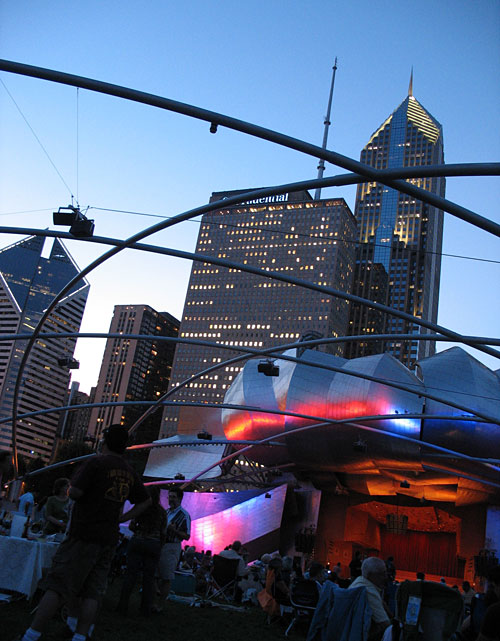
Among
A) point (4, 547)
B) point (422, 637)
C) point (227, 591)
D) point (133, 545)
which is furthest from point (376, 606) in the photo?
point (227, 591)

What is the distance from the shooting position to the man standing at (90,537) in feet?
15.8

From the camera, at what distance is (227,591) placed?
13.4m

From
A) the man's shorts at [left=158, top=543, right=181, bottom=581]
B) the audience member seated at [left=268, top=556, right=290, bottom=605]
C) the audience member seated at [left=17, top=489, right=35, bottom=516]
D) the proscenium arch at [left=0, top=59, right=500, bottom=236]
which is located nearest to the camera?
the proscenium arch at [left=0, top=59, right=500, bottom=236]

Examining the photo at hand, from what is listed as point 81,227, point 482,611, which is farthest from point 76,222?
point 482,611

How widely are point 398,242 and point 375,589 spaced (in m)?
168

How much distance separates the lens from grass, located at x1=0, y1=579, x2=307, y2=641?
21.1ft

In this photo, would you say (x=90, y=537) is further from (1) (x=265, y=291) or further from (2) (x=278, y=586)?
(1) (x=265, y=291)

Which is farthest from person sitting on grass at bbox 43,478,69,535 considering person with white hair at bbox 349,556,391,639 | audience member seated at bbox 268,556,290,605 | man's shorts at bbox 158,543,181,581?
person with white hair at bbox 349,556,391,639

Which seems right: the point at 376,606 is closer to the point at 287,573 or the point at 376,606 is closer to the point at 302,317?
the point at 287,573

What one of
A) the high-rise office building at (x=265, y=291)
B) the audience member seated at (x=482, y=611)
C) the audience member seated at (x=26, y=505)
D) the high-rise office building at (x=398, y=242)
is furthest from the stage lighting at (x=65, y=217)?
the high-rise office building at (x=398, y=242)

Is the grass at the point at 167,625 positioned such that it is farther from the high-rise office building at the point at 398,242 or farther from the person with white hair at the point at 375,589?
the high-rise office building at the point at 398,242

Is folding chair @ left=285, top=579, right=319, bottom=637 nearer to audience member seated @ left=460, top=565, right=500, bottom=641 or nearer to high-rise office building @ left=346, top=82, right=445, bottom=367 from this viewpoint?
audience member seated @ left=460, top=565, right=500, bottom=641

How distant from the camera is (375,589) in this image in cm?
608

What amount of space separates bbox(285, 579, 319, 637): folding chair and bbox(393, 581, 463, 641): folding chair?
4583 mm
